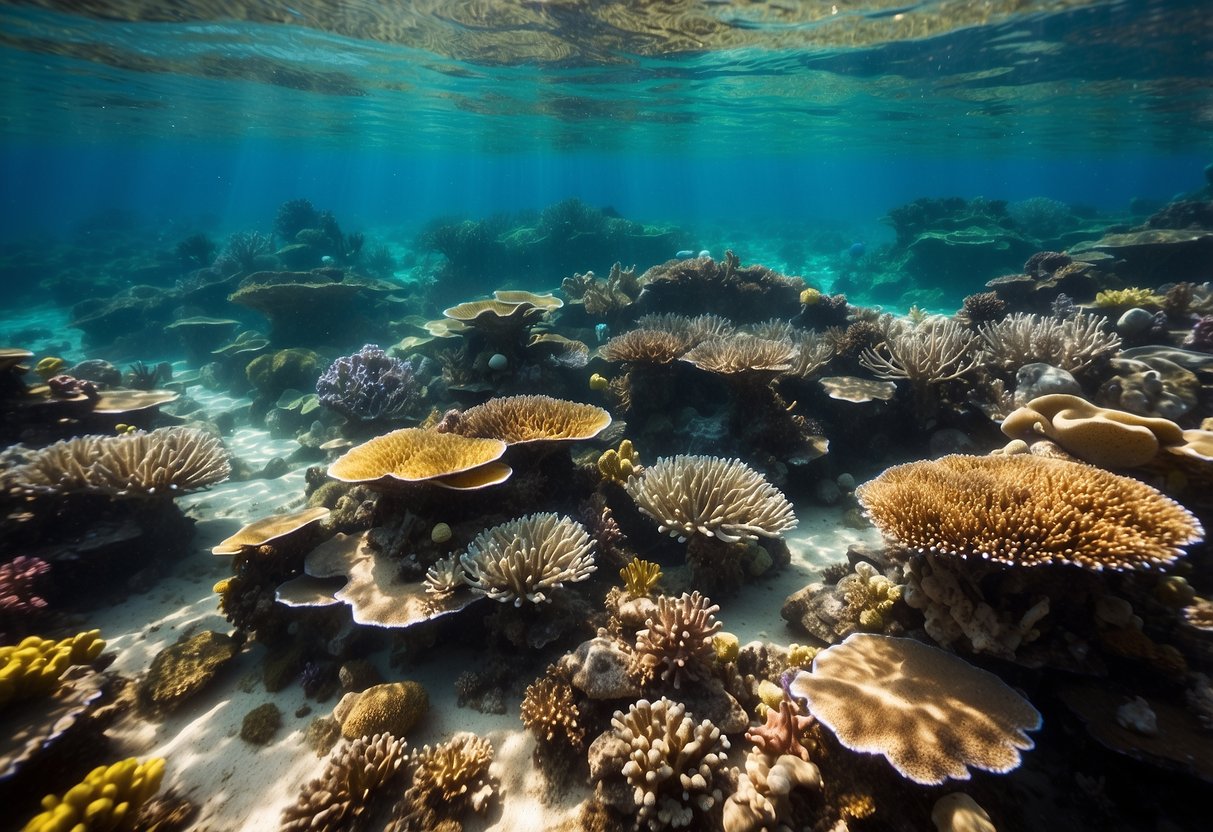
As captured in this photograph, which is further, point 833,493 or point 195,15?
point 195,15

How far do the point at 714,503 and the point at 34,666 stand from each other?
5325 mm

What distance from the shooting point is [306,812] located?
3.21 metres

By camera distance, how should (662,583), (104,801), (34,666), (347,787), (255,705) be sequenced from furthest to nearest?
(662,583), (255,705), (34,666), (347,787), (104,801)

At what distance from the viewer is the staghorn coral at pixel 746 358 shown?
20.3 ft

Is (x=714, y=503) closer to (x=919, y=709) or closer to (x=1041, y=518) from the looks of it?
(x=919, y=709)

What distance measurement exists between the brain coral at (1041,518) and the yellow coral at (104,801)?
5171 millimetres

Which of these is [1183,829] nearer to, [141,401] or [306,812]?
[306,812]

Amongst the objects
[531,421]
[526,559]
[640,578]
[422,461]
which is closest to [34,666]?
[422,461]

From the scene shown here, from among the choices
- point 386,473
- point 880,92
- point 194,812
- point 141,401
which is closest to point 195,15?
point 141,401

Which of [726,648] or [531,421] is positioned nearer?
[726,648]

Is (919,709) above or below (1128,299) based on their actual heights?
below

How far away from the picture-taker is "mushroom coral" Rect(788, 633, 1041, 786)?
8.53ft

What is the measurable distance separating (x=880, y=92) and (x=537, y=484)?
26839mm

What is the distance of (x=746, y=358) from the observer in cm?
618
